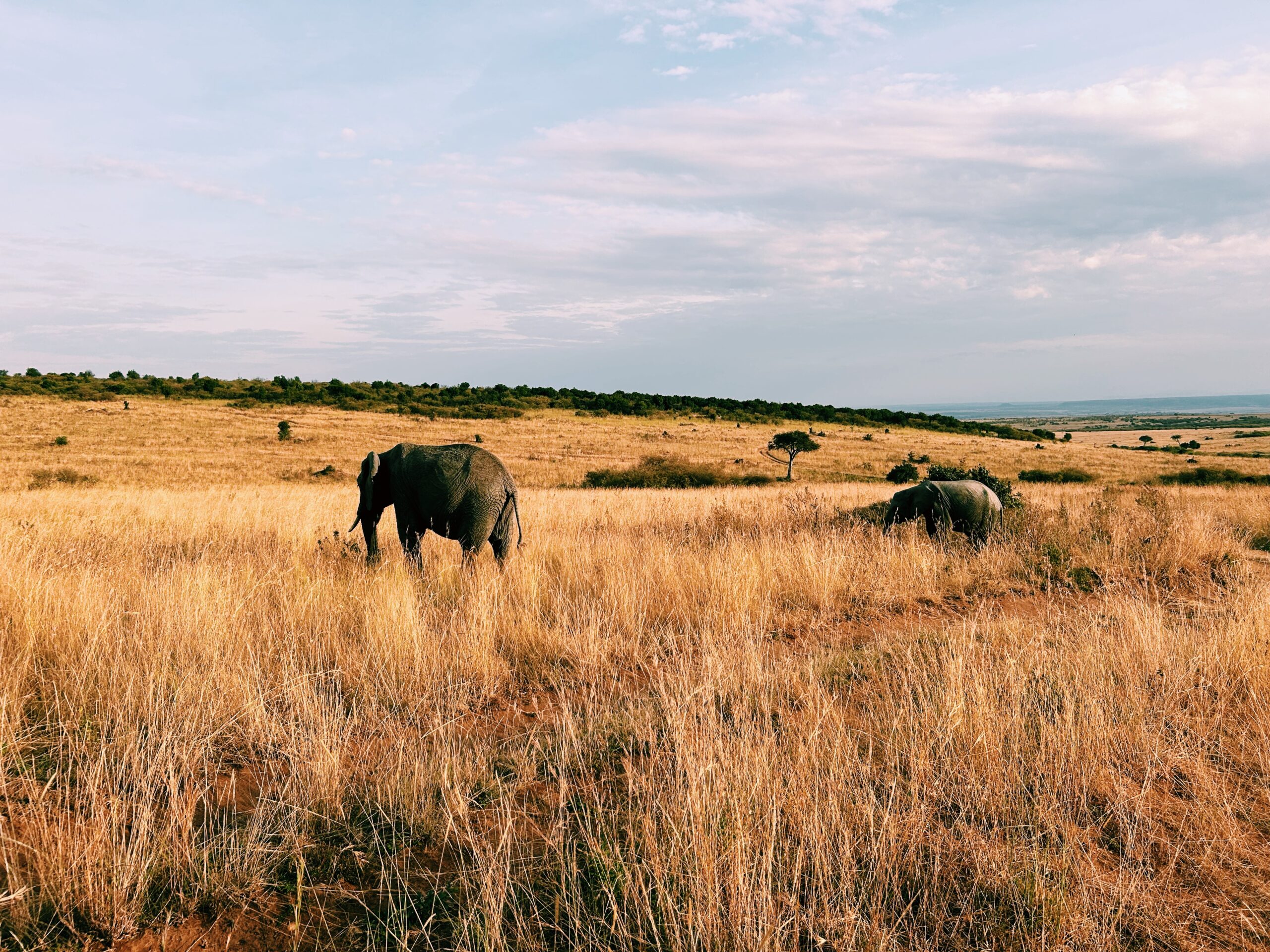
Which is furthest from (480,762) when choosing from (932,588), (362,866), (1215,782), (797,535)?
(797,535)

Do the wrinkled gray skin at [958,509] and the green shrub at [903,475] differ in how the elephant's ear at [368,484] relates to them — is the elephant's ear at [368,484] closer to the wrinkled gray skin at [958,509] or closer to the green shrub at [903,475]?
the wrinkled gray skin at [958,509]

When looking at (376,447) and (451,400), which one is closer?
(376,447)

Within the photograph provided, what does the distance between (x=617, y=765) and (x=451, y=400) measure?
209 ft

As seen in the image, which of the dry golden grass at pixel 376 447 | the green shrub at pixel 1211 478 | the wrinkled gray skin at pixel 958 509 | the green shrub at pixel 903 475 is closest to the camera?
the wrinkled gray skin at pixel 958 509

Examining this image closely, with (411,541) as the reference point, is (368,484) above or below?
above

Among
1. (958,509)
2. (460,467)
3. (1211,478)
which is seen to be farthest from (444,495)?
(1211,478)

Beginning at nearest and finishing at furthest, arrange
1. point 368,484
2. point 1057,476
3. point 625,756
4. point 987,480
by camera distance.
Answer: point 625,756 < point 368,484 < point 987,480 < point 1057,476

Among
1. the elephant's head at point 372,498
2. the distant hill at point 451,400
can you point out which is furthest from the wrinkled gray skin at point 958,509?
the distant hill at point 451,400

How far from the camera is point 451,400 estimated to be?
2552 inches

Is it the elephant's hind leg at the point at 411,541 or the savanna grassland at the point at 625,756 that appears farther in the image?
the elephant's hind leg at the point at 411,541

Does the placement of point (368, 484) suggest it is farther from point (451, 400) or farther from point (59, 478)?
point (451, 400)

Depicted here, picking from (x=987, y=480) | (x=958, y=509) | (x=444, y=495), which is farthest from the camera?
(x=987, y=480)

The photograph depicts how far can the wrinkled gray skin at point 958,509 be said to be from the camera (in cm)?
1088

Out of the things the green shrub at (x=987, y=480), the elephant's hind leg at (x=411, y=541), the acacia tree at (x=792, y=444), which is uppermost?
the acacia tree at (x=792, y=444)
